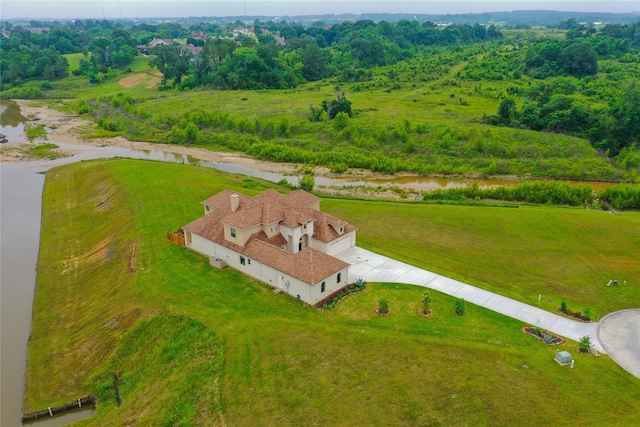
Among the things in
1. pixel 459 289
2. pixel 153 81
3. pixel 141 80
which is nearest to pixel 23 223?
pixel 459 289

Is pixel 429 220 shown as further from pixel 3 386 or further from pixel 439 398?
pixel 3 386

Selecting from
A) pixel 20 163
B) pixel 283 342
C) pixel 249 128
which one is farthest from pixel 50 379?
pixel 249 128

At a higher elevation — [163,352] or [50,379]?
[163,352]

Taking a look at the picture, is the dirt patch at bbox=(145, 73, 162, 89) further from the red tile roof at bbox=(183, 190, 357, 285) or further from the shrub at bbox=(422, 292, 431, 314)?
the shrub at bbox=(422, 292, 431, 314)

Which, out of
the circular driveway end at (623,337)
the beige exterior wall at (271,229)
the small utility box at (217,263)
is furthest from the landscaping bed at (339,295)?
the circular driveway end at (623,337)

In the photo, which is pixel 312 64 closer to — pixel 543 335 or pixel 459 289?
pixel 459 289

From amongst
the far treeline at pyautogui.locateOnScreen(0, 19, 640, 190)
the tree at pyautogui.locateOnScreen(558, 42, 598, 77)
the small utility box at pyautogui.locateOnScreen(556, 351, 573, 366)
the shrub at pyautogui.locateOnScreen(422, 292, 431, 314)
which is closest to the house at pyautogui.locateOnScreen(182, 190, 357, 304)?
the shrub at pyautogui.locateOnScreen(422, 292, 431, 314)
